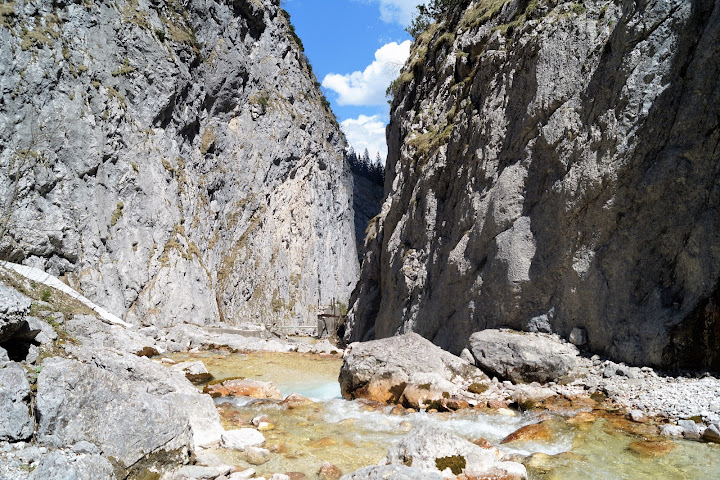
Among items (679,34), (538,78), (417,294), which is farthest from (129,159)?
(679,34)

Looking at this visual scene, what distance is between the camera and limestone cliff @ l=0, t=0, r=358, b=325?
92.4 feet

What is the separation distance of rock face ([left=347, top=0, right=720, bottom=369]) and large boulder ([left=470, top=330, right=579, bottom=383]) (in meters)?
0.73

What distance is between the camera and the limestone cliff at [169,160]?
28.2 m

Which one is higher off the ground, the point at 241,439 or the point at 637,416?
the point at 637,416

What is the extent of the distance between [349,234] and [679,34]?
51716mm

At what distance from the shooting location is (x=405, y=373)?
12.6 m

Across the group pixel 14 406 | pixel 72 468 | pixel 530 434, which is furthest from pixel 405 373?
pixel 14 406

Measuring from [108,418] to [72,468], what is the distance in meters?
1.17

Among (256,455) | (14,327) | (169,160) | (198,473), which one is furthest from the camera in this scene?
(169,160)

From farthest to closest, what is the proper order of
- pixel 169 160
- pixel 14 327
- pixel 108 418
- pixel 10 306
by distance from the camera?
pixel 169 160
pixel 108 418
pixel 14 327
pixel 10 306

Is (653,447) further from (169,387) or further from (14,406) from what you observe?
(14,406)

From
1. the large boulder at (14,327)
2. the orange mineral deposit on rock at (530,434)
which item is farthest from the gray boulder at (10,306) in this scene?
the orange mineral deposit on rock at (530,434)

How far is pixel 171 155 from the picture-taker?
123ft

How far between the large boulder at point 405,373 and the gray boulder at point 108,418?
6645 mm
